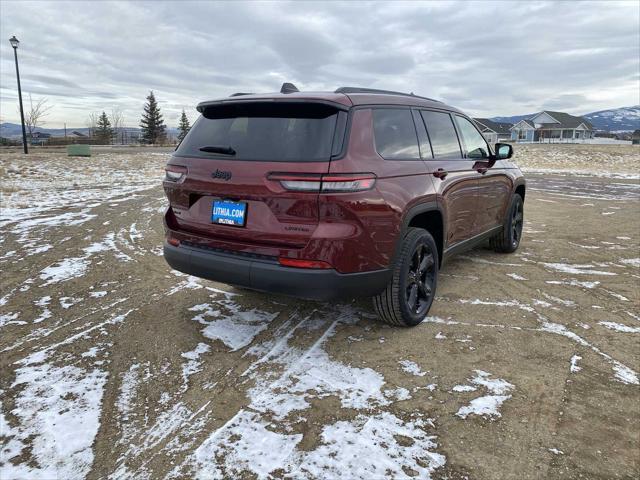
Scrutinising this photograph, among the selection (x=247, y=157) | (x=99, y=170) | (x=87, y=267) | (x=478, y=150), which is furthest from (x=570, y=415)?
(x=99, y=170)

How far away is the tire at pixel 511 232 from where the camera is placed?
19.4 feet

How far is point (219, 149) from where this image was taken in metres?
3.34

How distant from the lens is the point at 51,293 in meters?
4.46

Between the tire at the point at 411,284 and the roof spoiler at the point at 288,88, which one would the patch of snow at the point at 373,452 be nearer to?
the tire at the point at 411,284

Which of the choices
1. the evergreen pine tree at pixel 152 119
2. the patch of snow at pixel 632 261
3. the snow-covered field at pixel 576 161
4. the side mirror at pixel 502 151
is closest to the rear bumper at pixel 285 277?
the side mirror at pixel 502 151

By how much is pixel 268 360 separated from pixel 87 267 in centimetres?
318

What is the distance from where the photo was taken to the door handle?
3.90m

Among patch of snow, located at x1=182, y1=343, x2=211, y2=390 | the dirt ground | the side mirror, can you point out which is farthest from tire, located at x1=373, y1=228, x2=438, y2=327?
the side mirror

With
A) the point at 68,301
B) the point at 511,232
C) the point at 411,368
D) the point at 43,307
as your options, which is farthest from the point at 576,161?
the point at 43,307

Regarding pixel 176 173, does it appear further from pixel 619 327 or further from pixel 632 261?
pixel 632 261

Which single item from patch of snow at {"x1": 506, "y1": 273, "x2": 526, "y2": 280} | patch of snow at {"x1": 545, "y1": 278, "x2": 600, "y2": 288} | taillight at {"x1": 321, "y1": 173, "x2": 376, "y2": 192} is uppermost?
taillight at {"x1": 321, "y1": 173, "x2": 376, "y2": 192}

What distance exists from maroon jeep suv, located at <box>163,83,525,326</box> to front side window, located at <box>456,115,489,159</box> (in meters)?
0.95

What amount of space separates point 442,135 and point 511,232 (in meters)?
2.34

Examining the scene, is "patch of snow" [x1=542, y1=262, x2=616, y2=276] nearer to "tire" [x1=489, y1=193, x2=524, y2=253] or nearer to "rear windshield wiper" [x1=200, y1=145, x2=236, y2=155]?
"tire" [x1=489, y1=193, x2=524, y2=253]
